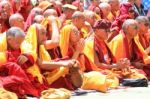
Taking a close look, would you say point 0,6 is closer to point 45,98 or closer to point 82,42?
point 82,42

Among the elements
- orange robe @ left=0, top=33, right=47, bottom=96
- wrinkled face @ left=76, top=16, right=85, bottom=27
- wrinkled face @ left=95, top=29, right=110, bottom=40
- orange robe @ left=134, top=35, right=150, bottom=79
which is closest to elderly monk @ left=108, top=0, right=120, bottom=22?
orange robe @ left=134, top=35, right=150, bottom=79

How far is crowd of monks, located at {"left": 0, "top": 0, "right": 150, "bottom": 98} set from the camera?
789 centimetres

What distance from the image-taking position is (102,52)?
959cm

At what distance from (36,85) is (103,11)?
4.75 m

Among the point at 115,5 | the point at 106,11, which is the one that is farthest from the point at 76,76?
the point at 115,5

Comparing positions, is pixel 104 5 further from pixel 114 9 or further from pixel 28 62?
pixel 28 62

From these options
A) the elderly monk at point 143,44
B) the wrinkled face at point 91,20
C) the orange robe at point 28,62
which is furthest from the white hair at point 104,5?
the orange robe at point 28,62

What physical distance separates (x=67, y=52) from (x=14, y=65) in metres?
1.60

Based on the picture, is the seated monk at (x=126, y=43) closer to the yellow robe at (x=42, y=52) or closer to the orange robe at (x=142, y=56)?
the orange robe at (x=142, y=56)

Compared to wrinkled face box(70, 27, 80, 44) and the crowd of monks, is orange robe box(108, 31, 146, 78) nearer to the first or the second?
the crowd of monks

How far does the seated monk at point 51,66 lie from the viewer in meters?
8.41

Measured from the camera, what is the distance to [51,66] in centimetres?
842

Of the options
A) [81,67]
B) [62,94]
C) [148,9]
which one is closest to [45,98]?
[62,94]

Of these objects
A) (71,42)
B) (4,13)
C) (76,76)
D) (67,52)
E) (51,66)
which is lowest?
(76,76)
